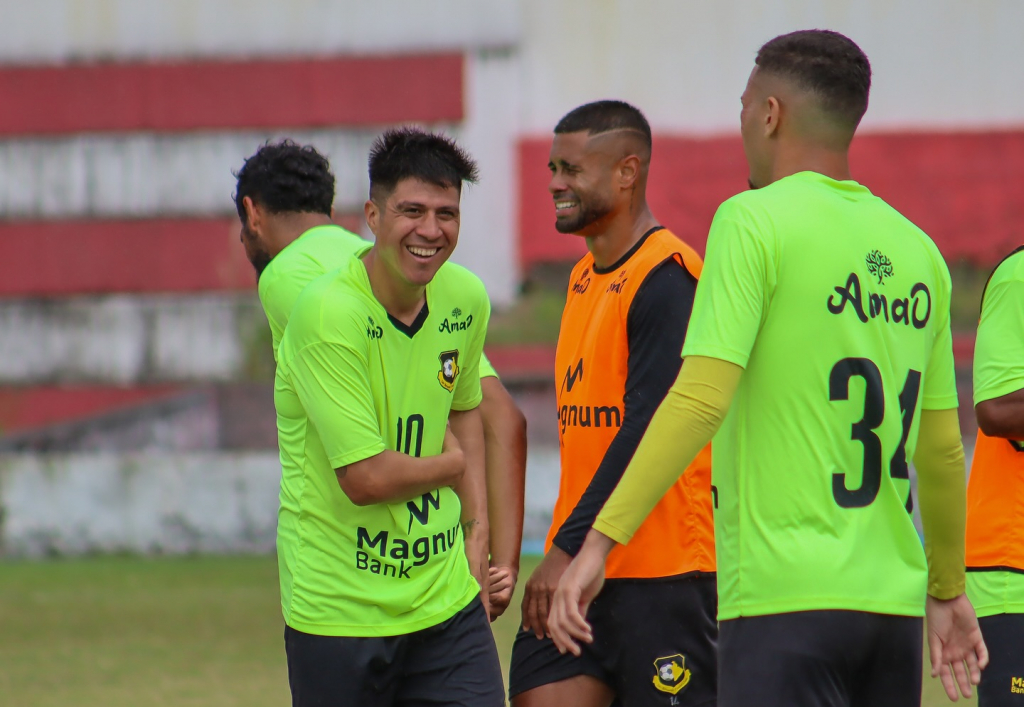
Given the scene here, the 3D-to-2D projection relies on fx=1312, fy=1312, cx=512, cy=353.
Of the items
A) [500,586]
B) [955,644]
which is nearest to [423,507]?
[500,586]

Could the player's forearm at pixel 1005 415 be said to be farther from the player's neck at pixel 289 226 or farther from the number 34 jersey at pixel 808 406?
the player's neck at pixel 289 226

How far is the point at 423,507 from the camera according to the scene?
3.88 metres

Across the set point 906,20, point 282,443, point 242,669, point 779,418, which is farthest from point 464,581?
point 906,20

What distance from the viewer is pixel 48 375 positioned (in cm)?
2225

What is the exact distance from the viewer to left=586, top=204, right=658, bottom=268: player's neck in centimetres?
426

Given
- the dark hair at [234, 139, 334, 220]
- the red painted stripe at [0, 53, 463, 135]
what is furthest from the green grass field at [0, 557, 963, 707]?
the red painted stripe at [0, 53, 463, 135]

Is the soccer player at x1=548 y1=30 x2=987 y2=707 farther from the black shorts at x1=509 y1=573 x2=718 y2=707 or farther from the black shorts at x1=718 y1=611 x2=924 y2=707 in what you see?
the black shorts at x1=509 y1=573 x2=718 y2=707

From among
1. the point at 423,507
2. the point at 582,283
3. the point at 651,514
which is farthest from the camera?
the point at 582,283

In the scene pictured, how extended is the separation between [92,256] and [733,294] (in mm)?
21095

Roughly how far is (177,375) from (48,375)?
88.3 inches

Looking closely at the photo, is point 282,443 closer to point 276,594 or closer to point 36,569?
point 276,594

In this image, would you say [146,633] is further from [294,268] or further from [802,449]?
[802,449]

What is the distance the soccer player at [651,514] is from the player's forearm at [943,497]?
92 centimetres

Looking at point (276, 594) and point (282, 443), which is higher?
point (282, 443)
